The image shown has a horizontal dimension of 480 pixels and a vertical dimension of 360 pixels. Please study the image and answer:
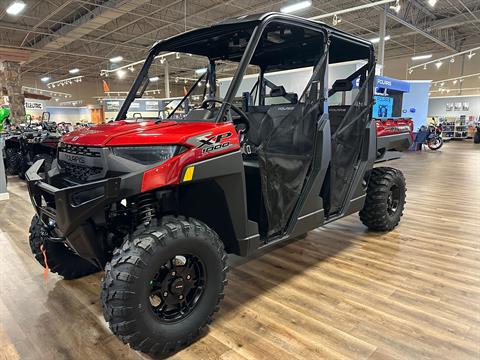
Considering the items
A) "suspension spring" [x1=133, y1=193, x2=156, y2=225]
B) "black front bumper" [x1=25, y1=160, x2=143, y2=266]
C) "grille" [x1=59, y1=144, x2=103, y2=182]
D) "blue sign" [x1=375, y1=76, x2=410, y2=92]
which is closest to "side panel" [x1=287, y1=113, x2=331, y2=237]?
"suspension spring" [x1=133, y1=193, x2=156, y2=225]

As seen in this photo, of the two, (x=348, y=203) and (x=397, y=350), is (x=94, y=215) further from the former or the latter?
(x=348, y=203)

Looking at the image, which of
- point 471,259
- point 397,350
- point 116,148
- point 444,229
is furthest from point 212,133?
point 444,229

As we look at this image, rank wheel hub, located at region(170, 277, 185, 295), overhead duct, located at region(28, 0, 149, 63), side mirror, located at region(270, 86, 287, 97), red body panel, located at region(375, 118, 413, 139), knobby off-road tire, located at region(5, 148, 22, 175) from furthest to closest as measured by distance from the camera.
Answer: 1. overhead duct, located at region(28, 0, 149, 63)
2. knobby off-road tire, located at region(5, 148, 22, 175)
3. red body panel, located at region(375, 118, 413, 139)
4. side mirror, located at region(270, 86, 287, 97)
5. wheel hub, located at region(170, 277, 185, 295)

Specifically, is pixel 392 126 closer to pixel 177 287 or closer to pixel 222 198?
pixel 222 198

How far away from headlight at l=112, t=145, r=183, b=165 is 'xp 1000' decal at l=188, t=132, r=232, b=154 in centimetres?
10

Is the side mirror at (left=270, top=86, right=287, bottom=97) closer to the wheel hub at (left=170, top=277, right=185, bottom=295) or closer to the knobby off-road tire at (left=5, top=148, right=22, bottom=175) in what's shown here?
the wheel hub at (left=170, top=277, right=185, bottom=295)

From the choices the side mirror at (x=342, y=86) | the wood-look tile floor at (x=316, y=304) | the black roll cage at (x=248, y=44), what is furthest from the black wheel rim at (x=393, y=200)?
the black roll cage at (x=248, y=44)

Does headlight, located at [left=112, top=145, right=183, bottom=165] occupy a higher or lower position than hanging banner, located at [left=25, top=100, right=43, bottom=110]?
lower

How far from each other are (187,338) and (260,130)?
1541 millimetres

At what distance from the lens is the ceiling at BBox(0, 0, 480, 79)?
1240 centimetres

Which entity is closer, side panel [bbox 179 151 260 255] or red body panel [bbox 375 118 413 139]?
side panel [bbox 179 151 260 255]

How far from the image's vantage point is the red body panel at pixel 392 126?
3.55 metres

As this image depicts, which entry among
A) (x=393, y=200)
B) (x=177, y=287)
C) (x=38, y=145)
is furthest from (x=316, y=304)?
(x=38, y=145)

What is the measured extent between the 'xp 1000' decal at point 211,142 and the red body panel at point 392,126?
2.14 m
